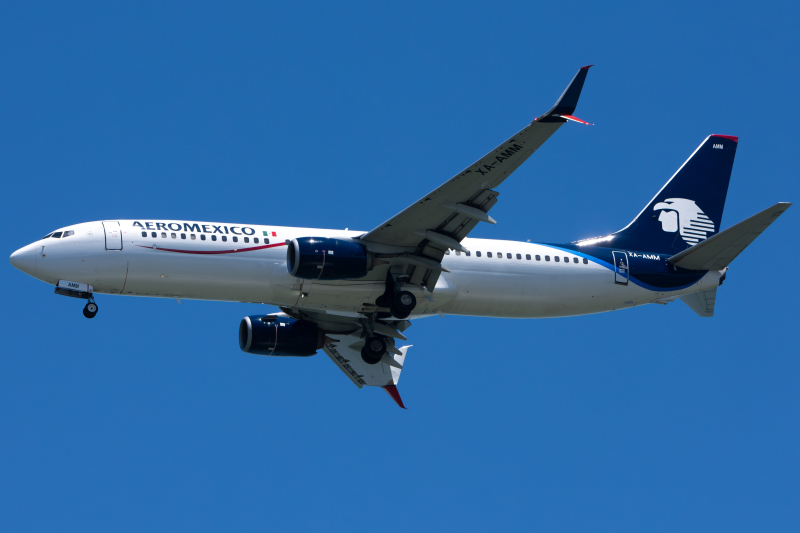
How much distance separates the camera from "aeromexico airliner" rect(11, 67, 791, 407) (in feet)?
114

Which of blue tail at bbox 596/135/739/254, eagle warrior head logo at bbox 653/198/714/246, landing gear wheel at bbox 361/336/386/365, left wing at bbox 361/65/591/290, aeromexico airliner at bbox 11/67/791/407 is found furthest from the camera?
eagle warrior head logo at bbox 653/198/714/246

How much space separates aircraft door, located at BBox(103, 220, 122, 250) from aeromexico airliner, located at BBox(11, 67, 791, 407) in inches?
1.4

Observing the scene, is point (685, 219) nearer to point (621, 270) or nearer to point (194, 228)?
point (621, 270)

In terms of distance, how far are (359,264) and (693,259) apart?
14.0 meters

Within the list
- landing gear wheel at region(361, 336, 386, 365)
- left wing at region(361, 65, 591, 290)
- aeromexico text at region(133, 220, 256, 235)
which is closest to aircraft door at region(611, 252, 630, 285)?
left wing at region(361, 65, 591, 290)

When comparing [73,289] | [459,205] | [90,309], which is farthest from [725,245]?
[73,289]

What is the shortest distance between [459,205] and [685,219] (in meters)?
14.3

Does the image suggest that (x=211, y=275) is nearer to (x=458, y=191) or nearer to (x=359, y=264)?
(x=359, y=264)

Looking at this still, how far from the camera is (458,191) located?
33344 millimetres

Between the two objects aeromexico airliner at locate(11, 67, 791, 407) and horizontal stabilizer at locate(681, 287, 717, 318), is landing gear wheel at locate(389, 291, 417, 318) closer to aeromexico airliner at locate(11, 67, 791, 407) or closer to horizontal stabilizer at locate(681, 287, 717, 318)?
aeromexico airliner at locate(11, 67, 791, 407)

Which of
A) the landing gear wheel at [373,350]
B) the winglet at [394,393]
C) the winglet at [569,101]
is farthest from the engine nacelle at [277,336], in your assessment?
the winglet at [569,101]

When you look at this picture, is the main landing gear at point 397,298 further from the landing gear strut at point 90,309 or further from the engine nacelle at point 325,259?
the landing gear strut at point 90,309

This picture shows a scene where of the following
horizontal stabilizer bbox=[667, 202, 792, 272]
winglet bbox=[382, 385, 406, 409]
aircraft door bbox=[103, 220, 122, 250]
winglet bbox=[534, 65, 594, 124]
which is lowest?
winglet bbox=[382, 385, 406, 409]

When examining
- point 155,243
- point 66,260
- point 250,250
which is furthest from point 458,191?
point 66,260
